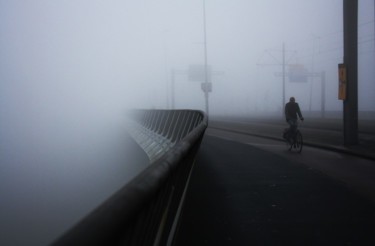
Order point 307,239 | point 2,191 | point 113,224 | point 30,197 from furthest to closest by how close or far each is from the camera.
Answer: point 2,191
point 30,197
point 307,239
point 113,224

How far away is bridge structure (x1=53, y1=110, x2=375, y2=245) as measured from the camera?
2359mm

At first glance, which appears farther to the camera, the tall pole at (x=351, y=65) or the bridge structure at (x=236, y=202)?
the tall pole at (x=351, y=65)

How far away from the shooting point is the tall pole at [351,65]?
57.0 feet

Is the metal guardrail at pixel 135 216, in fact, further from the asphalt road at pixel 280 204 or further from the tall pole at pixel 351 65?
the tall pole at pixel 351 65

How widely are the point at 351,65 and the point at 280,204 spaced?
10363 millimetres

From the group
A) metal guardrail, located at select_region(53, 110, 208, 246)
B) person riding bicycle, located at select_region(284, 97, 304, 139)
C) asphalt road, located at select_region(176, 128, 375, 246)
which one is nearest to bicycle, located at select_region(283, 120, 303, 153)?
person riding bicycle, located at select_region(284, 97, 304, 139)

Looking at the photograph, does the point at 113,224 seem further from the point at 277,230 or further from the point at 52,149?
the point at 52,149

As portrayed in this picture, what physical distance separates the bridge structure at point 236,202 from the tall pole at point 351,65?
1963 millimetres

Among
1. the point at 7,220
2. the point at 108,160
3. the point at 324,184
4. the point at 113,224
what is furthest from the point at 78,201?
the point at 113,224

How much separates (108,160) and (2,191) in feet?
18.7

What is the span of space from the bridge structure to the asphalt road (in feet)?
0.04

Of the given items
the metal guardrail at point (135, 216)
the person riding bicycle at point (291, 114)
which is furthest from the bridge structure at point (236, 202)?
the person riding bicycle at point (291, 114)

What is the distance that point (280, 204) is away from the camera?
8.28 m

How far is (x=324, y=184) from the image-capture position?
33.6ft
